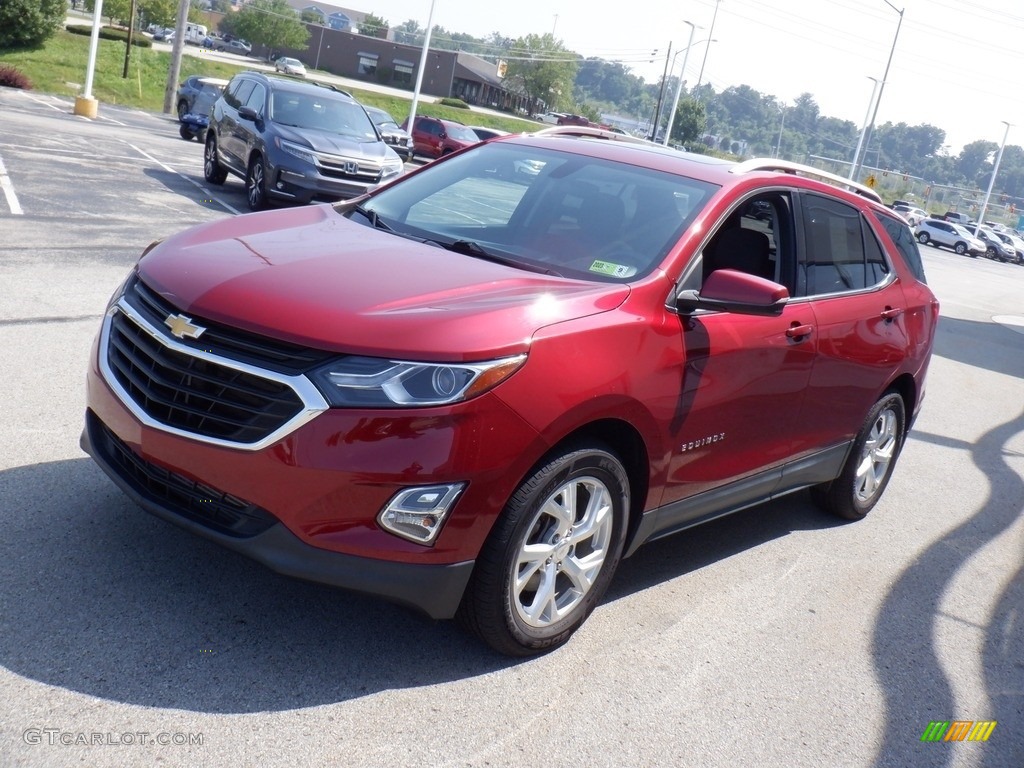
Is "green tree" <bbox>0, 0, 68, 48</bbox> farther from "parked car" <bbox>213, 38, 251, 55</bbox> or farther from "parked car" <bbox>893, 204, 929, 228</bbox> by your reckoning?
"parked car" <bbox>213, 38, 251, 55</bbox>

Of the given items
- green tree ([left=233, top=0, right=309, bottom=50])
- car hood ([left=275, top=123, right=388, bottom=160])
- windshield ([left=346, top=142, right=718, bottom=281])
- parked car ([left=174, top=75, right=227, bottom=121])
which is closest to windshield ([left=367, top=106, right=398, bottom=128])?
parked car ([left=174, top=75, right=227, bottom=121])

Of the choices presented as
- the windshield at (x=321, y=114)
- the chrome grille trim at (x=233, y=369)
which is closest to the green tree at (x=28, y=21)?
the windshield at (x=321, y=114)

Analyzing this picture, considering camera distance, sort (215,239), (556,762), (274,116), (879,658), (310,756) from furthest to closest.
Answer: (274,116), (879,658), (215,239), (556,762), (310,756)

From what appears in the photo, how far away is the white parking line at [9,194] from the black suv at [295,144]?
3.29 metres

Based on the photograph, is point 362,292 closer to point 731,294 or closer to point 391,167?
point 731,294

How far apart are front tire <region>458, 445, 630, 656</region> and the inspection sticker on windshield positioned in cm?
76

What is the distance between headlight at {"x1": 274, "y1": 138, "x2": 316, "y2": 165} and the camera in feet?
49.6

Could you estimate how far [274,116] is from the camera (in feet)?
52.4

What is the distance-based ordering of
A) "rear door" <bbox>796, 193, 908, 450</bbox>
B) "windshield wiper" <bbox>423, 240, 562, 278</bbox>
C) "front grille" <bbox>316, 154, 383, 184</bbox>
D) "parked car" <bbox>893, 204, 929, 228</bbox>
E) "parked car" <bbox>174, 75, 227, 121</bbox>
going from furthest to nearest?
"parked car" <bbox>893, 204, 929, 228</bbox>, "parked car" <bbox>174, 75, 227, 121</bbox>, "front grille" <bbox>316, 154, 383, 184</bbox>, "rear door" <bbox>796, 193, 908, 450</bbox>, "windshield wiper" <bbox>423, 240, 562, 278</bbox>

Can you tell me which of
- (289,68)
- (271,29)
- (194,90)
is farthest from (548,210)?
(271,29)

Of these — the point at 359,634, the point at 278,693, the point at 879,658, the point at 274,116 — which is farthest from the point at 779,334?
the point at 274,116

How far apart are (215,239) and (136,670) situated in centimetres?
170

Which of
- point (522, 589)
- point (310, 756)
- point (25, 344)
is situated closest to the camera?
point (310, 756)

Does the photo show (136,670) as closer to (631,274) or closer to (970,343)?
(631,274)
